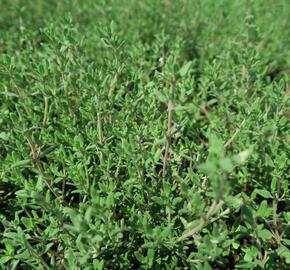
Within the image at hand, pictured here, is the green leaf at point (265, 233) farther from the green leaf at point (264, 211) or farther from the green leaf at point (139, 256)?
the green leaf at point (139, 256)

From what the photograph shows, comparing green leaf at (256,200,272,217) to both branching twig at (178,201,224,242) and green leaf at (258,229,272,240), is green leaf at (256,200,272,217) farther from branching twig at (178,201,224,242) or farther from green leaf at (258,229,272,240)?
branching twig at (178,201,224,242)

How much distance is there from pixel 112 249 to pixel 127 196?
270mm

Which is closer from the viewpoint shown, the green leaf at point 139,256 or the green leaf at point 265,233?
Answer: the green leaf at point 265,233

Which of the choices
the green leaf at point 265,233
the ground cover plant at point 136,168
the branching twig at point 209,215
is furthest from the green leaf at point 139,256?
the green leaf at point 265,233

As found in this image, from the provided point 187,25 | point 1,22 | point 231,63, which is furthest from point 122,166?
point 1,22

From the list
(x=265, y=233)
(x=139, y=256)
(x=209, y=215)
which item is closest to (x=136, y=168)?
(x=139, y=256)

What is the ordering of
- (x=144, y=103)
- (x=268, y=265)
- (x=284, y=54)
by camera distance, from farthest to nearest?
(x=284, y=54) → (x=144, y=103) → (x=268, y=265)

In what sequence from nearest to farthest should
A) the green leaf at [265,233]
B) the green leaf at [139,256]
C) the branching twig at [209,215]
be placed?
1. the branching twig at [209,215]
2. the green leaf at [265,233]
3. the green leaf at [139,256]

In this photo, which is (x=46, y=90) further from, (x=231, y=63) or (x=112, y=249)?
(x=231, y=63)

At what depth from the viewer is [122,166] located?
1868 millimetres

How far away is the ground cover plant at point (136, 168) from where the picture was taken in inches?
59.2

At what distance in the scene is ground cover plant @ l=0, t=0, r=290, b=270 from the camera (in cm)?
150

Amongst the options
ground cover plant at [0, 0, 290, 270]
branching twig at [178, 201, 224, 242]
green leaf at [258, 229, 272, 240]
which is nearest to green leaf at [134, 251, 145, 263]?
ground cover plant at [0, 0, 290, 270]

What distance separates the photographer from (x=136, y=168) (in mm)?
1705
